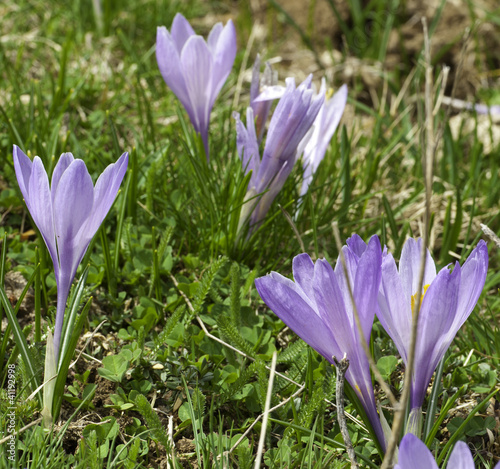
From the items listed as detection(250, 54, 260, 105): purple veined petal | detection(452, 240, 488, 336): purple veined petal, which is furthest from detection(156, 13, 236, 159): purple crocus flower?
detection(452, 240, 488, 336): purple veined petal

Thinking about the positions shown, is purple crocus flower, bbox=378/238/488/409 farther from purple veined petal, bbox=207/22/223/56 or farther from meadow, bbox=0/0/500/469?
purple veined petal, bbox=207/22/223/56

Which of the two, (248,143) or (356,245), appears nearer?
(356,245)

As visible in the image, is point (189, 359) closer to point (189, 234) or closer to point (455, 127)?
point (189, 234)

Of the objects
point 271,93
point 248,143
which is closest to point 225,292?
point 248,143

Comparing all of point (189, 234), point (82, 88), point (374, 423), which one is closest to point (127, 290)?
point (189, 234)

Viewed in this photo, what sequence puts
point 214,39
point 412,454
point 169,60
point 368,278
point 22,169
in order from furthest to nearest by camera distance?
point 214,39 → point 169,60 → point 22,169 → point 368,278 → point 412,454

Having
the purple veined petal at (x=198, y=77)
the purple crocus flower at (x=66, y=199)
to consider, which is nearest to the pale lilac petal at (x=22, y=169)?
the purple crocus flower at (x=66, y=199)

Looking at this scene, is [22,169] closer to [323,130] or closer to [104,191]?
[104,191]
